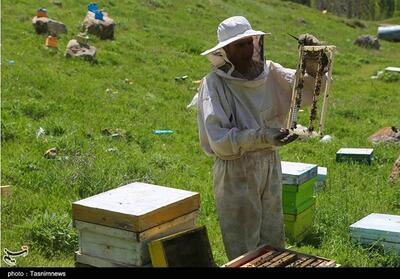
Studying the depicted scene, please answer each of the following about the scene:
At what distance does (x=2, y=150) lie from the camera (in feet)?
26.5

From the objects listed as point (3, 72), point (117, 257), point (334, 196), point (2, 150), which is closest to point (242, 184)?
point (117, 257)

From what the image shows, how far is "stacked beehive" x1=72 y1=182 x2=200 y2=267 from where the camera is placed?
12.3ft

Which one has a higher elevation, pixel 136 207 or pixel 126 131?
pixel 136 207

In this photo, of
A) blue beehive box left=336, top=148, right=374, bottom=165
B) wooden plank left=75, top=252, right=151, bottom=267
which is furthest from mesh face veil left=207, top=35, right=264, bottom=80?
blue beehive box left=336, top=148, right=374, bottom=165

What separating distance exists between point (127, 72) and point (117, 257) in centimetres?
1001

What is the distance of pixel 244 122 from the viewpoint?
435cm

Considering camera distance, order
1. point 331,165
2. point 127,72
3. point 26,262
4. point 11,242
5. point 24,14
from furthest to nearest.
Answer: point 24,14, point 127,72, point 331,165, point 11,242, point 26,262

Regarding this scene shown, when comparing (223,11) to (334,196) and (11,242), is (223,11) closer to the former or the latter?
(334,196)

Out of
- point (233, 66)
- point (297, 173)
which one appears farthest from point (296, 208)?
point (233, 66)

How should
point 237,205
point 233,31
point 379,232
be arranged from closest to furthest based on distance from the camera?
point 233,31 < point 237,205 < point 379,232

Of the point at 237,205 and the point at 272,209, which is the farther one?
the point at 272,209

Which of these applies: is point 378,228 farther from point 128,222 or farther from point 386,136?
point 386,136

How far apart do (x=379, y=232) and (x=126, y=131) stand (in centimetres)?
489

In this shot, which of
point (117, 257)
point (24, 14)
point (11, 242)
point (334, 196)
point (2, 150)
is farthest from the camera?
point (24, 14)
